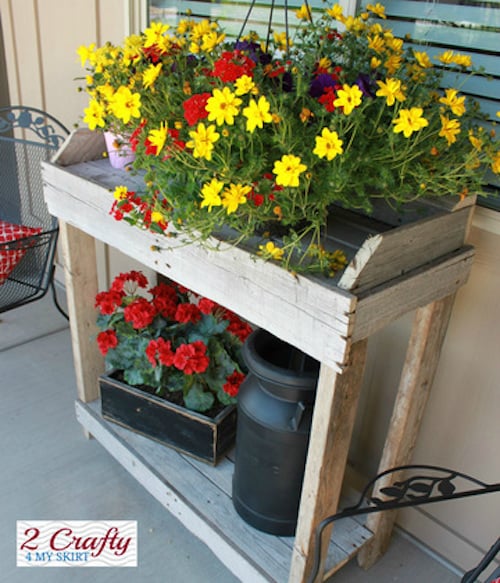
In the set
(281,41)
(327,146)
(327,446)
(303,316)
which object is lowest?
(327,446)

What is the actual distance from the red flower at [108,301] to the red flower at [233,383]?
1.35ft

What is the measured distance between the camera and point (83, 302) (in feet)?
6.08

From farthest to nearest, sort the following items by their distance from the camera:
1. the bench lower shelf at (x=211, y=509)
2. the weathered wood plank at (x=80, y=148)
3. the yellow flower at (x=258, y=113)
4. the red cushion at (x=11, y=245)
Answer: the red cushion at (x=11, y=245) → the weathered wood plank at (x=80, y=148) → the bench lower shelf at (x=211, y=509) → the yellow flower at (x=258, y=113)

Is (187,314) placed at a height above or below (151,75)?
below

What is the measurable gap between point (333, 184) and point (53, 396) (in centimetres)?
168

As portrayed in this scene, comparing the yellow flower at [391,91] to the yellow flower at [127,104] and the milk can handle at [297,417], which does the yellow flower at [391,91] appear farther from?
the milk can handle at [297,417]

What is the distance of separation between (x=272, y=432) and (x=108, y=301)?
2.26 ft

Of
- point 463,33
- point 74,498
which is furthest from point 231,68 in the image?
point 74,498

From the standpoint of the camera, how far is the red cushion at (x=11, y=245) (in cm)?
213

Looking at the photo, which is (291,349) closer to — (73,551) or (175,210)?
(175,210)

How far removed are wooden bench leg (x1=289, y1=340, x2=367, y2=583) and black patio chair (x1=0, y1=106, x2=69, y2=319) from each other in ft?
4.57

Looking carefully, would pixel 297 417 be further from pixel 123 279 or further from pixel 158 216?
pixel 123 279

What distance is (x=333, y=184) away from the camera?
3.16ft

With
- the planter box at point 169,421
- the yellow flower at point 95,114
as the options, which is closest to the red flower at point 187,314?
the planter box at point 169,421
